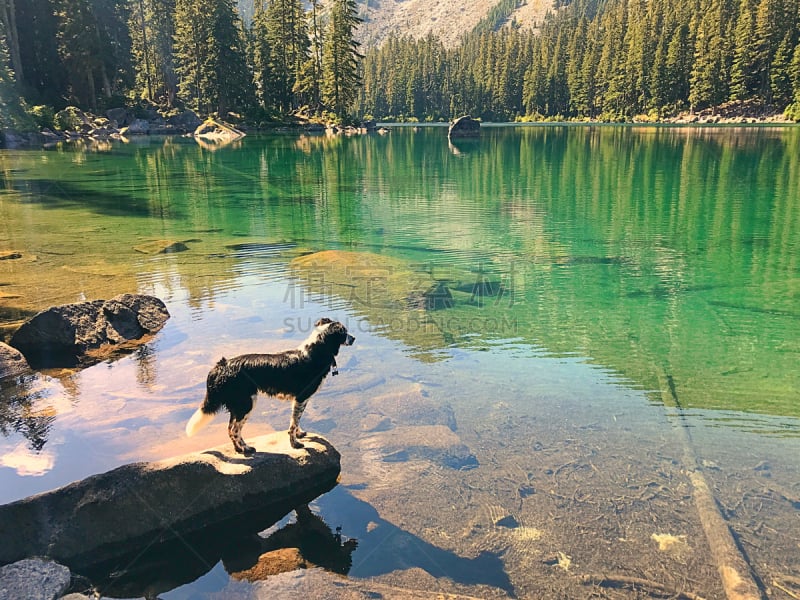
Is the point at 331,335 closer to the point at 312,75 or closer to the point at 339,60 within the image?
the point at 339,60

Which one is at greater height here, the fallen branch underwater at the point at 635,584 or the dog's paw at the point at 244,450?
the dog's paw at the point at 244,450

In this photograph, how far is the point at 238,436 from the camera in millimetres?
6262

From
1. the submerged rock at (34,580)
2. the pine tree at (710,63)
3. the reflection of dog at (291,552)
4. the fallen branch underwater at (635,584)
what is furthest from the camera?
the pine tree at (710,63)

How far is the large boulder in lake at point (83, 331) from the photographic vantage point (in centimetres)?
1003

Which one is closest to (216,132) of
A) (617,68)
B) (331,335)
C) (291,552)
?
(331,335)

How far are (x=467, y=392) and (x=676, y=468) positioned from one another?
10.2ft

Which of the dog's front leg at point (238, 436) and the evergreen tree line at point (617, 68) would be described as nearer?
the dog's front leg at point (238, 436)

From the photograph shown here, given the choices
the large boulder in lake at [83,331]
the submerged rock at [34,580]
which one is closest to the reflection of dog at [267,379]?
the submerged rock at [34,580]

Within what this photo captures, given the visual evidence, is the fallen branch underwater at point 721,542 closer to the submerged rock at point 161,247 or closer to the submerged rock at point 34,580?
the submerged rock at point 34,580

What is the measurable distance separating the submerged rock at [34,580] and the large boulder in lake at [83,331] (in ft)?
19.1

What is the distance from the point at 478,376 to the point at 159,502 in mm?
5430

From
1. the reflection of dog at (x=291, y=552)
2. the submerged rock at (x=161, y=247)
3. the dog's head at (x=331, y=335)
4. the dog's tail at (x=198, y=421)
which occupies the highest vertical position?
the dog's head at (x=331, y=335)

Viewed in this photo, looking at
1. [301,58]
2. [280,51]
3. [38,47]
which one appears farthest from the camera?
[301,58]

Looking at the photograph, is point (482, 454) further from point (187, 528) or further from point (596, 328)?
point (596, 328)
